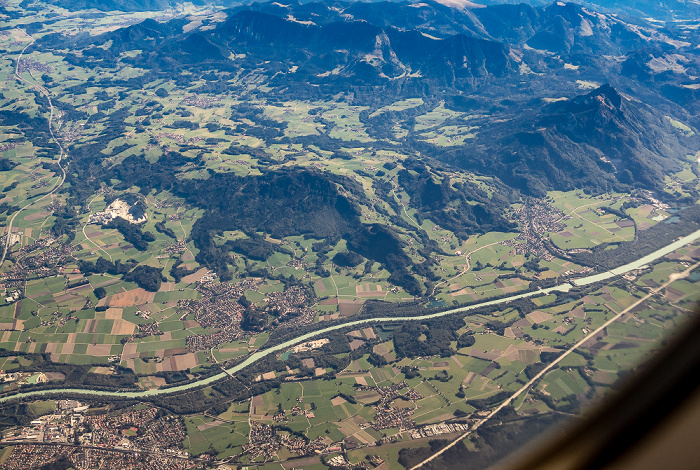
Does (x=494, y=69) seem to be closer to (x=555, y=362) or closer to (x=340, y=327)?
(x=340, y=327)

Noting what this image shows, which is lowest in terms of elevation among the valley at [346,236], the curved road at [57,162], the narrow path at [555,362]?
the curved road at [57,162]

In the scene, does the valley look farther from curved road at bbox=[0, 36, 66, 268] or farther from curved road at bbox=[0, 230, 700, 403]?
curved road at bbox=[0, 36, 66, 268]

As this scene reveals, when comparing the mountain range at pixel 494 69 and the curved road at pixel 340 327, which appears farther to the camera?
the mountain range at pixel 494 69

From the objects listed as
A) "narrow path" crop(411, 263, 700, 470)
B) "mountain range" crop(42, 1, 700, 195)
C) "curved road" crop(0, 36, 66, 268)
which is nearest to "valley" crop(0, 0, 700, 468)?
"narrow path" crop(411, 263, 700, 470)

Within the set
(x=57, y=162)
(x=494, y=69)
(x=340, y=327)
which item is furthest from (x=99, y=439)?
(x=494, y=69)

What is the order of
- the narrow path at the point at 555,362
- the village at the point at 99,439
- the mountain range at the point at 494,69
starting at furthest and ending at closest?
the mountain range at the point at 494,69 → the narrow path at the point at 555,362 → the village at the point at 99,439

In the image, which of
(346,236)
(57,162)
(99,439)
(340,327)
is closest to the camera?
(99,439)

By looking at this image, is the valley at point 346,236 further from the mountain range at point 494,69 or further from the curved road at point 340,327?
the mountain range at point 494,69

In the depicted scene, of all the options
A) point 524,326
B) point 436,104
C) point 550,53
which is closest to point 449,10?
point 550,53

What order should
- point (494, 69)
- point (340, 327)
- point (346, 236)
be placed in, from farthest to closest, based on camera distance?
point (494, 69) < point (346, 236) < point (340, 327)

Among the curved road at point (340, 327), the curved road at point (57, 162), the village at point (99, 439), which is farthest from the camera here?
the curved road at point (57, 162)

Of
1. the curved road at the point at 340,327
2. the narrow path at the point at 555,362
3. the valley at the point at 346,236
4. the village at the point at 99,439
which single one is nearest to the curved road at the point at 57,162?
the valley at the point at 346,236
